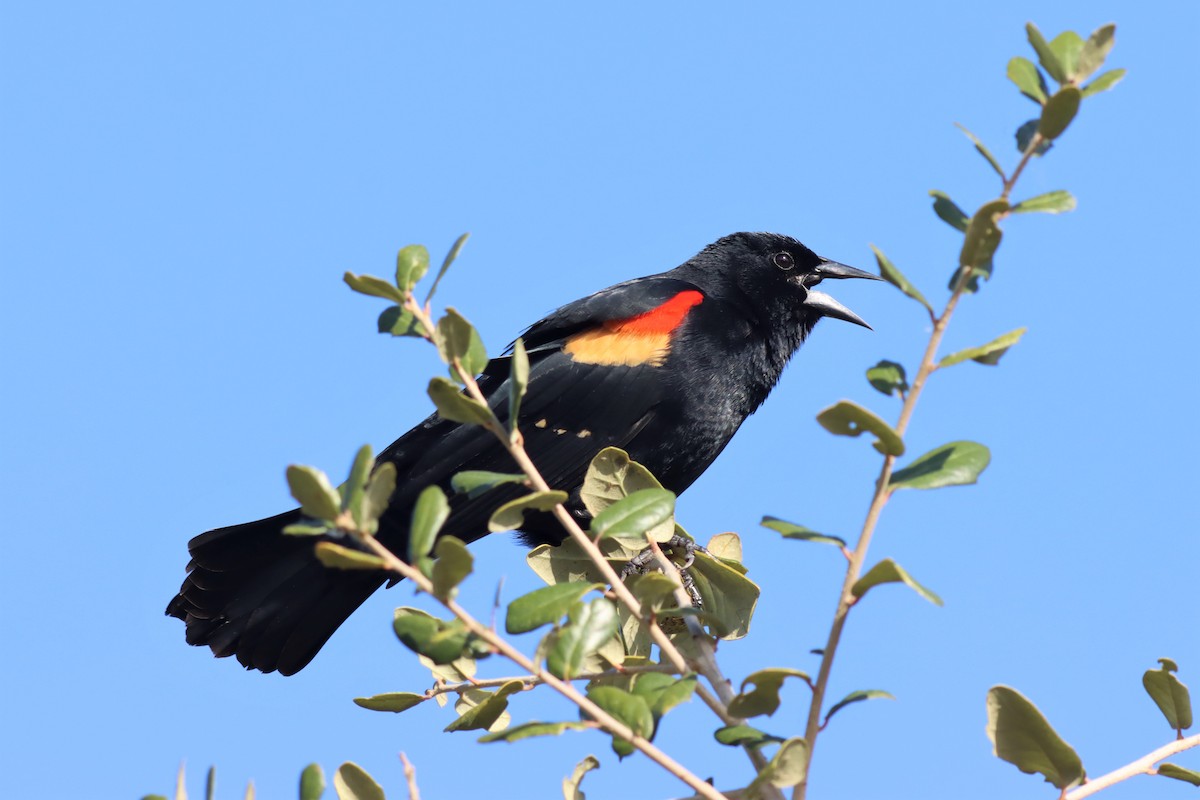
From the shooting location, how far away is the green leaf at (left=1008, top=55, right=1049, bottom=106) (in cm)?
148

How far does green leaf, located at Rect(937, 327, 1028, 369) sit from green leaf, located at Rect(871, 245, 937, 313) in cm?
6

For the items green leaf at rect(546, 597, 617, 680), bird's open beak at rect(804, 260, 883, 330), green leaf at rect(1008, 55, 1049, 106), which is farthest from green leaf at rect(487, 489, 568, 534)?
bird's open beak at rect(804, 260, 883, 330)

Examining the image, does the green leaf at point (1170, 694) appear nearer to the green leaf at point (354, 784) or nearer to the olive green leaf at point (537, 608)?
the olive green leaf at point (537, 608)

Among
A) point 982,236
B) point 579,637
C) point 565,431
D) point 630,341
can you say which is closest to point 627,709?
point 579,637

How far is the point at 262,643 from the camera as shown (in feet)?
12.1

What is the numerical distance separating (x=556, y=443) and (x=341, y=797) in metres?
2.08

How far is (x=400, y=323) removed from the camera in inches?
65.4

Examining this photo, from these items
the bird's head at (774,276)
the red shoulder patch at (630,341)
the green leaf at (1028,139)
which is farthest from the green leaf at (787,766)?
the bird's head at (774,276)

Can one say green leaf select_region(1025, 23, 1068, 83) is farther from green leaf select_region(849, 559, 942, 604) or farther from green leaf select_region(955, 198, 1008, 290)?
green leaf select_region(849, 559, 942, 604)

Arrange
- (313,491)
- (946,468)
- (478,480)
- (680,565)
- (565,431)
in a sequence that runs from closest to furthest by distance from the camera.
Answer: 1. (313,491)
2. (946,468)
3. (478,480)
4. (680,565)
5. (565,431)

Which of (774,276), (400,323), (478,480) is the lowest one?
(478,480)

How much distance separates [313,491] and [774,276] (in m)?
3.56

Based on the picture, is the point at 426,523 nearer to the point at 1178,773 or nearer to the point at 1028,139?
the point at 1028,139

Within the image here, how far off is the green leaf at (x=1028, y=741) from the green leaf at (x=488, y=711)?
2.36ft
